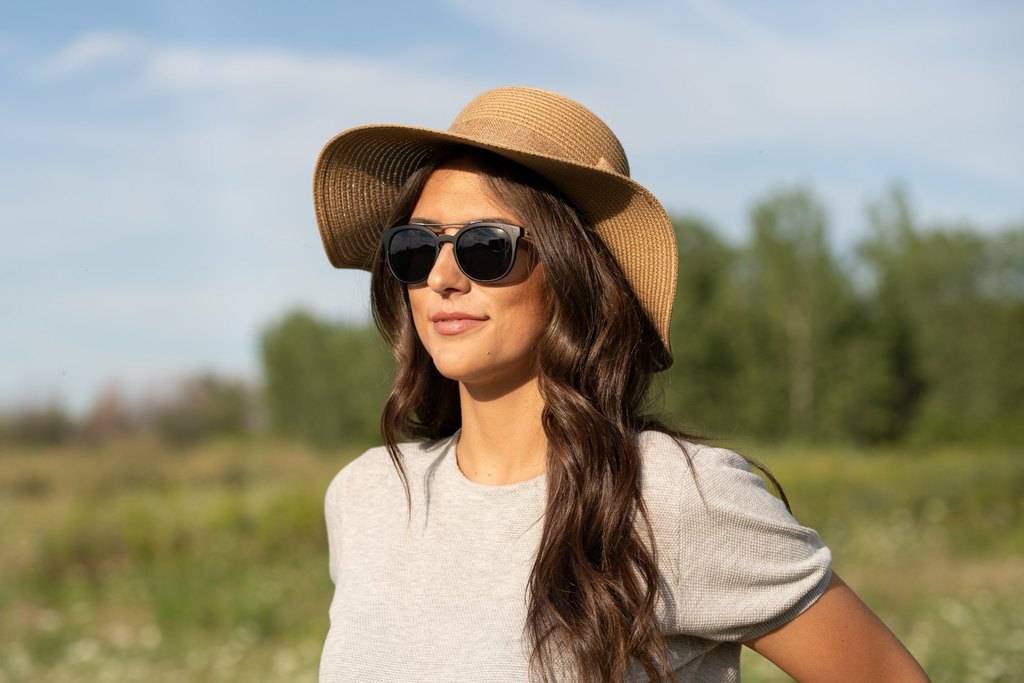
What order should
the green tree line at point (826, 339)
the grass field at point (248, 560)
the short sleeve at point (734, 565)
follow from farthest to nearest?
the green tree line at point (826, 339), the grass field at point (248, 560), the short sleeve at point (734, 565)

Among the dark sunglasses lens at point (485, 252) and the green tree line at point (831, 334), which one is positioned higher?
the dark sunglasses lens at point (485, 252)

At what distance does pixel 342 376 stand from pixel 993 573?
19964mm

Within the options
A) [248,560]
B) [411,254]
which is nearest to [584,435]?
[411,254]

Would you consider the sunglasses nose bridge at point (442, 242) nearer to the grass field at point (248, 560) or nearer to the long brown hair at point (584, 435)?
the long brown hair at point (584, 435)

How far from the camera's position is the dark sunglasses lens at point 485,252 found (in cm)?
215

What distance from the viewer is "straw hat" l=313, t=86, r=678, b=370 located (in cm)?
219

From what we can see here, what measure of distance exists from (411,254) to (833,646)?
1071 millimetres

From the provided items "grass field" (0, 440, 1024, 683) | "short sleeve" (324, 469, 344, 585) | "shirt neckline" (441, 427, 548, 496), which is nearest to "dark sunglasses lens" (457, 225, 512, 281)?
"shirt neckline" (441, 427, 548, 496)

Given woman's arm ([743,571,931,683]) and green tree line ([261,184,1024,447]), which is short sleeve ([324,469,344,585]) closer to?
woman's arm ([743,571,931,683])

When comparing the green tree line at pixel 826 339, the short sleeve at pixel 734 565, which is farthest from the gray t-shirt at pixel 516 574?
the green tree line at pixel 826 339

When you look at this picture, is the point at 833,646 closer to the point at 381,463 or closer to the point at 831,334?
the point at 381,463

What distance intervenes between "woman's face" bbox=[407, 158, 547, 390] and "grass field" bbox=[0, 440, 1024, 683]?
480 centimetres

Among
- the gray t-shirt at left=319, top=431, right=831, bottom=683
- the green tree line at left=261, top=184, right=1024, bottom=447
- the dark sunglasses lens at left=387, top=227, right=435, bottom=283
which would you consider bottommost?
the green tree line at left=261, top=184, right=1024, bottom=447

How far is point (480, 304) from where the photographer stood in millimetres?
2209
